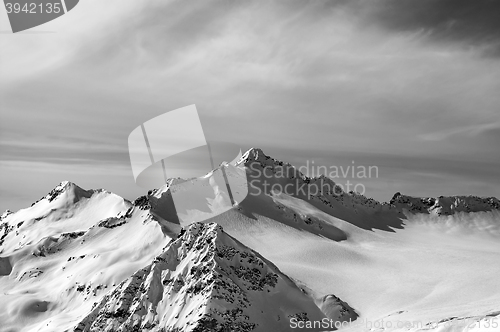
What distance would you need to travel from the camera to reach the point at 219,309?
260ft

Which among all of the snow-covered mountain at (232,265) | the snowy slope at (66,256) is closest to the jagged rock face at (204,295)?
the snow-covered mountain at (232,265)

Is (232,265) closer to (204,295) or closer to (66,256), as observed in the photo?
(204,295)

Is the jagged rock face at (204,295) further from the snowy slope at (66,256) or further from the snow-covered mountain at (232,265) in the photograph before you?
the snowy slope at (66,256)

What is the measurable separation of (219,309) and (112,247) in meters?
61.2

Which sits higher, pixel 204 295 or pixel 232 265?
pixel 232 265

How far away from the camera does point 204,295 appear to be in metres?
81.8

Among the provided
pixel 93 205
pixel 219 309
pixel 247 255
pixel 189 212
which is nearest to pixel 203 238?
pixel 247 255

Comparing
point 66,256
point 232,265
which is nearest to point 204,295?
point 232,265

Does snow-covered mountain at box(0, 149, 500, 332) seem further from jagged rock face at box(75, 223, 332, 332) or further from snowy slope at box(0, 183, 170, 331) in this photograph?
snowy slope at box(0, 183, 170, 331)

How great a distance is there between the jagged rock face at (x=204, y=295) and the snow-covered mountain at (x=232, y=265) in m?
0.23

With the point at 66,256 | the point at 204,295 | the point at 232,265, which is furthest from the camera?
the point at 66,256

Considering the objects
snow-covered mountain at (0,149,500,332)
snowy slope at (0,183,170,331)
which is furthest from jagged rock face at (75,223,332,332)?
snowy slope at (0,183,170,331)

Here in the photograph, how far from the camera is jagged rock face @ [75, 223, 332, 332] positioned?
79938mm

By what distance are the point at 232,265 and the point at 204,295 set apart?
10.5 m
